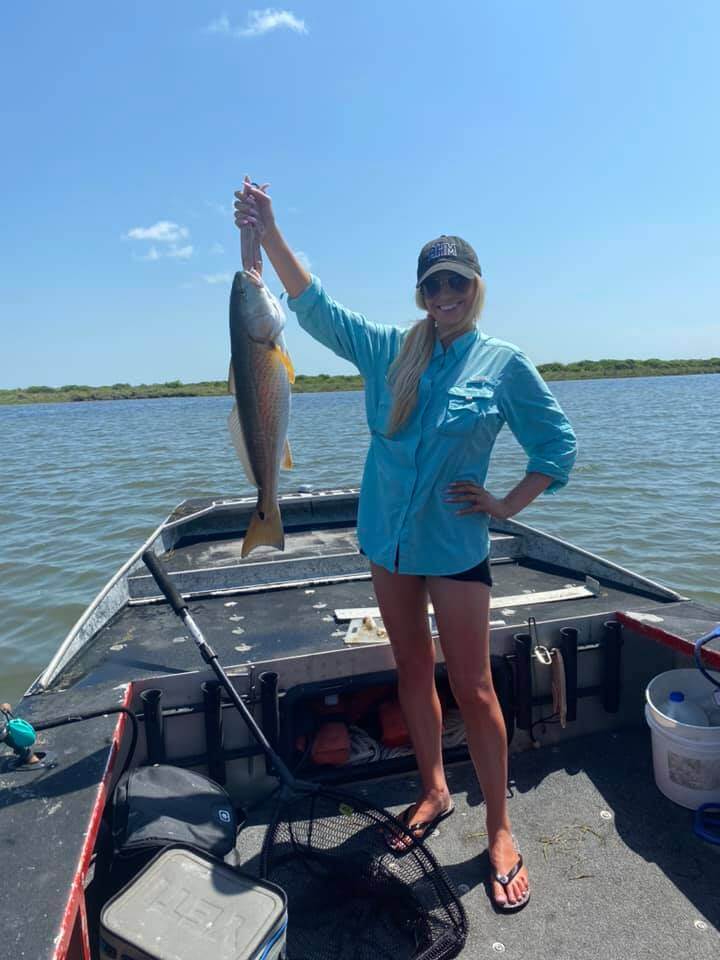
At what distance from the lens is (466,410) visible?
8.84ft

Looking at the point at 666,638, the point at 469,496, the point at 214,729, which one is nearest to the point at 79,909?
the point at 214,729

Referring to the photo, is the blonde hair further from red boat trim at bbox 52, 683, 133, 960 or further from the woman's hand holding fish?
red boat trim at bbox 52, 683, 133, 960

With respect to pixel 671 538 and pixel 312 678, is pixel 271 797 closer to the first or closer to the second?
pixel 312 678

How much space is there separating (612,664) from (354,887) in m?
1.95

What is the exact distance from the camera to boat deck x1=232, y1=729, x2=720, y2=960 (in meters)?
2.72

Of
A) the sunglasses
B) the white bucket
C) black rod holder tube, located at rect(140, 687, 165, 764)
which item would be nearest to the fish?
the sunglasses

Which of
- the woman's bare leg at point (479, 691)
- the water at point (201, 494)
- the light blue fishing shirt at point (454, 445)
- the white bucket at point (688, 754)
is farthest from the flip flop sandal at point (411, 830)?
the water at point (201, 494)

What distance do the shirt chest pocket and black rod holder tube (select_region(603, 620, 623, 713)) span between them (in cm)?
189

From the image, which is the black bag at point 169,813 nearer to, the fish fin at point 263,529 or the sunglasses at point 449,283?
the fish fin at point 263,529

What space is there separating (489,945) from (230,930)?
1177mm

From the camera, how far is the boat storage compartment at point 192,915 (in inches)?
81.0

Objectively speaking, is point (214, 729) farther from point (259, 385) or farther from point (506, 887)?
point (259, 385)

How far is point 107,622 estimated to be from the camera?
466 centimetres

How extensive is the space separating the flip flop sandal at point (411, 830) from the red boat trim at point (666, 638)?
142 centimetres
